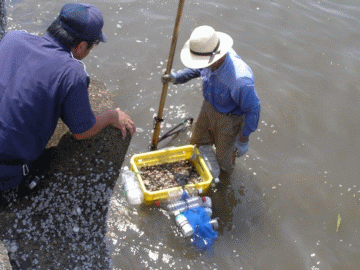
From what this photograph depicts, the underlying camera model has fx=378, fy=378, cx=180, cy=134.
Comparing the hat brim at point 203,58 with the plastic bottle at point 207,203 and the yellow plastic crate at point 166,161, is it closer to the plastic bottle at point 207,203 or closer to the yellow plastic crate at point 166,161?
the yellow plastic crate at point 166,161

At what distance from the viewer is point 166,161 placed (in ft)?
20.0

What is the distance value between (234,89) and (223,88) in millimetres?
259

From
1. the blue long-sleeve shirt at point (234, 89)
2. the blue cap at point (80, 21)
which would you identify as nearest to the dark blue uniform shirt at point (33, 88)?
the blue cap at point (80, 21)

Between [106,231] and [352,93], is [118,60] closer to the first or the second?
[106,231]

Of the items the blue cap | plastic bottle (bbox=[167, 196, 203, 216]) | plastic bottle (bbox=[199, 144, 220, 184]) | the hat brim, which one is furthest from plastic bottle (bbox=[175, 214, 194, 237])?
the blue cap

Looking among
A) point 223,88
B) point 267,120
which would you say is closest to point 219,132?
point 223,88

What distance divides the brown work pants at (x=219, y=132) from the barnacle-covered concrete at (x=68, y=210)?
1303mm

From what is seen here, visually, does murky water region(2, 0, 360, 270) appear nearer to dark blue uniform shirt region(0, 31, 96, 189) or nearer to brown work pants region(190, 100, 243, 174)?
brown work pants region(190, 100, 243, 174)

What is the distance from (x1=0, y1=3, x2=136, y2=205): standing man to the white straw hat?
120 centimetres

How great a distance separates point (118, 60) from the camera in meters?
8.43

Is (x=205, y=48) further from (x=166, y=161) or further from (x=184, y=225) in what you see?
(x=184, y=225)

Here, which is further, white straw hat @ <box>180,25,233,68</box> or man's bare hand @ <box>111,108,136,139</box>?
man's bare hand @ <box>111,108,136,139</box>

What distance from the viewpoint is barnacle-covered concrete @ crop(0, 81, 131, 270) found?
4480mm

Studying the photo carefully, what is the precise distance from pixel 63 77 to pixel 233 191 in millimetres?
3591
